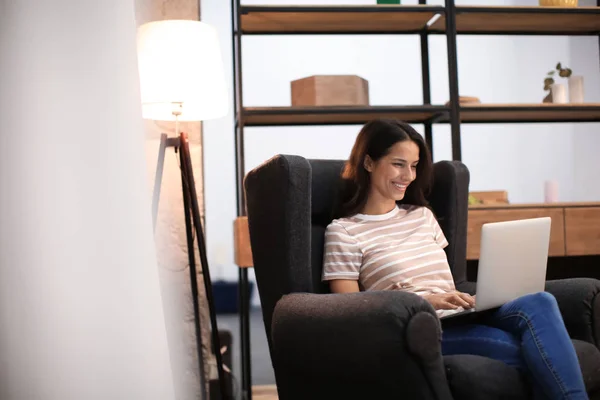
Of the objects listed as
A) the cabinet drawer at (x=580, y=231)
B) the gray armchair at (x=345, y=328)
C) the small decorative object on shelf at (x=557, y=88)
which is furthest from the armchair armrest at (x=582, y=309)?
the small decorative object on shelf at (x=557, y=88)

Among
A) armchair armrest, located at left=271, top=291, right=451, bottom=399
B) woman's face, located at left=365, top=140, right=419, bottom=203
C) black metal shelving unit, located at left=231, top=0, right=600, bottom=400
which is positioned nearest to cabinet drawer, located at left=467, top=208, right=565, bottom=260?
black metal shelving unit, located at left=231, top=0, right=600, bottom=400

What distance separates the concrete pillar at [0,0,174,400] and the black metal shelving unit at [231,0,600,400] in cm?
205

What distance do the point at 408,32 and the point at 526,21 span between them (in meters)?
0.58

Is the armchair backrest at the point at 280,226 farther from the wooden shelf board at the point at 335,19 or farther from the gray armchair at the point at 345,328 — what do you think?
the wooden shelf board at the point at 335,19

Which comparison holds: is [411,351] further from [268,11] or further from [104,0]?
[268,11]

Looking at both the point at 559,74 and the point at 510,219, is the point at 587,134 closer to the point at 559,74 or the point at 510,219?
Result: the point at 559,74

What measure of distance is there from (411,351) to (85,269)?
2.37ft

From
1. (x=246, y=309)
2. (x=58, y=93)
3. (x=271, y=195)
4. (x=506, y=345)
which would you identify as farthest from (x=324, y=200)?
(x=58, y=93)

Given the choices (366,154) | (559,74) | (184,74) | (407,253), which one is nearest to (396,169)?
(366,154)

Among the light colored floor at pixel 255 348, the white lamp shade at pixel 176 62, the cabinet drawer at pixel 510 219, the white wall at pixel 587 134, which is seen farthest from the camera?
the white wall at pixel 587 134

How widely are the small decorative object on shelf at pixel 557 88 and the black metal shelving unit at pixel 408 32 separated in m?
0.06

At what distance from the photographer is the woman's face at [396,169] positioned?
2141 mm

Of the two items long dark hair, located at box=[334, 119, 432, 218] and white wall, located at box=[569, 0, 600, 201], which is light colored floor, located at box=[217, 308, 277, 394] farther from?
white wall, located at box=[569, 0, 600, 201]

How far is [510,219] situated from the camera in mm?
3213
